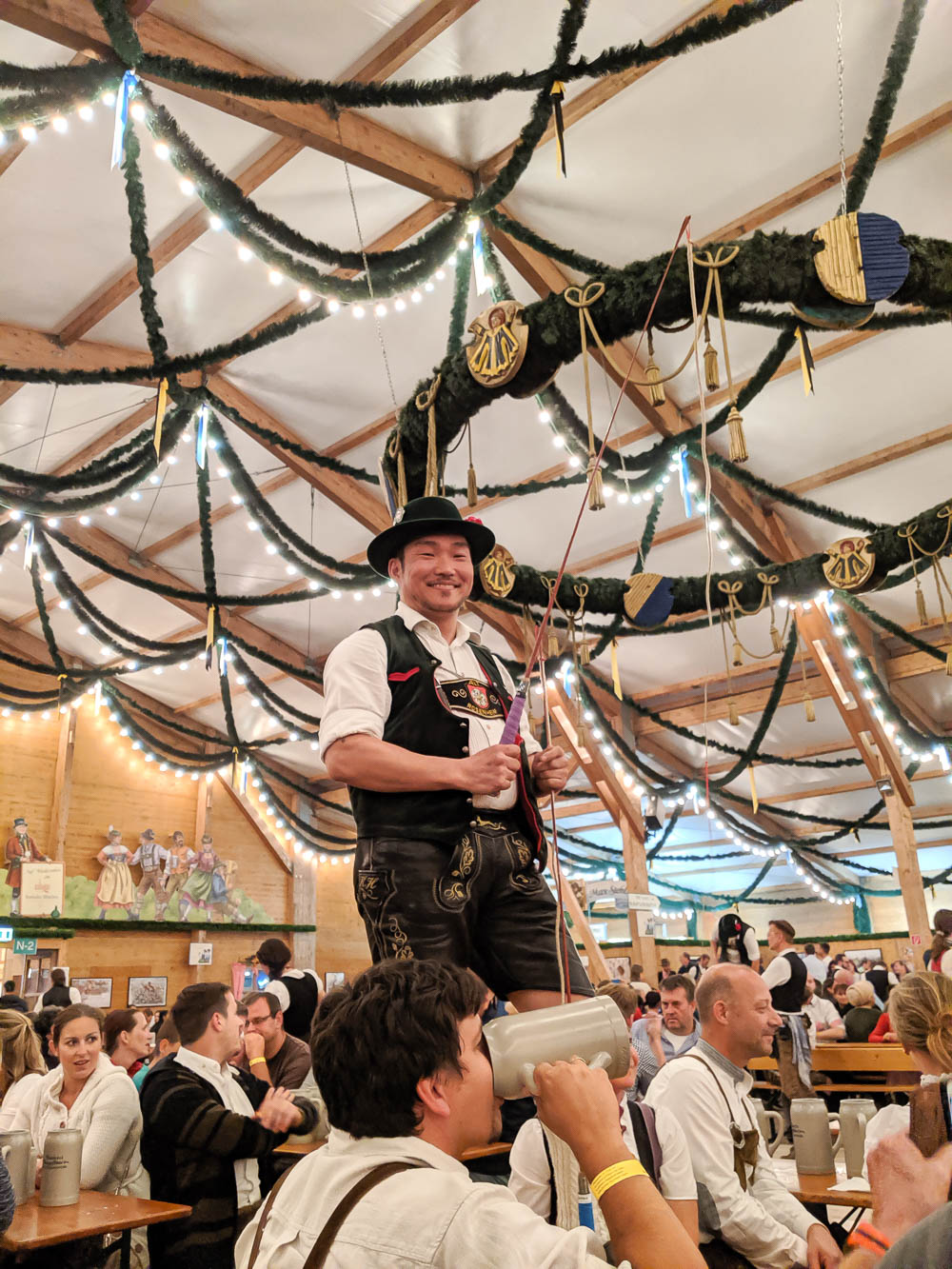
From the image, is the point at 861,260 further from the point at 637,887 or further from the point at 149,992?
the point at 149,992

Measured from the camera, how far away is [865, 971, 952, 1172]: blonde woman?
2369 millimetres

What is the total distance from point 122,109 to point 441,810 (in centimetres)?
327

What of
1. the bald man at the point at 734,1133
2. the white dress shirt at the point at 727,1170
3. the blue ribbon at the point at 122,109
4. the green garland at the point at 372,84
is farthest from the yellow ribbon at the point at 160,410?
the white dress shirt at the point at 727,1170

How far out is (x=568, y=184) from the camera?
18.6 feet

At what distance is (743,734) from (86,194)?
30.4 ft

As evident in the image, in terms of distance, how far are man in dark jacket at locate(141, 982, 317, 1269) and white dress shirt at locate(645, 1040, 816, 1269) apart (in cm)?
111

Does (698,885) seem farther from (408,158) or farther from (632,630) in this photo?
(408,158)

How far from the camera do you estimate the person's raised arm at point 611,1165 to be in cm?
104

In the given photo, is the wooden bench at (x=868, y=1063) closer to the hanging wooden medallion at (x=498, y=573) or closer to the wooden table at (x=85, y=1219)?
the hanging wooden medallion at (x=498, y=573)

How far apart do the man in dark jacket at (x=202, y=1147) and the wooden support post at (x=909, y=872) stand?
7542 mm

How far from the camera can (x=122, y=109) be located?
3686 millimetres

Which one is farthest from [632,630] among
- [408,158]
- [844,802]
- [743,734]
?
[844,802]

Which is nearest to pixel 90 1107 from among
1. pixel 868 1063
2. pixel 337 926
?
pixel 868 1063

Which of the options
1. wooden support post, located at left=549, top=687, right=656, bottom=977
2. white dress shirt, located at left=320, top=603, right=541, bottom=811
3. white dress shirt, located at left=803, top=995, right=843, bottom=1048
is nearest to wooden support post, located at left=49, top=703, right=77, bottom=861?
wooden support post, located at left=549, top=687, right=656, bottom=977
